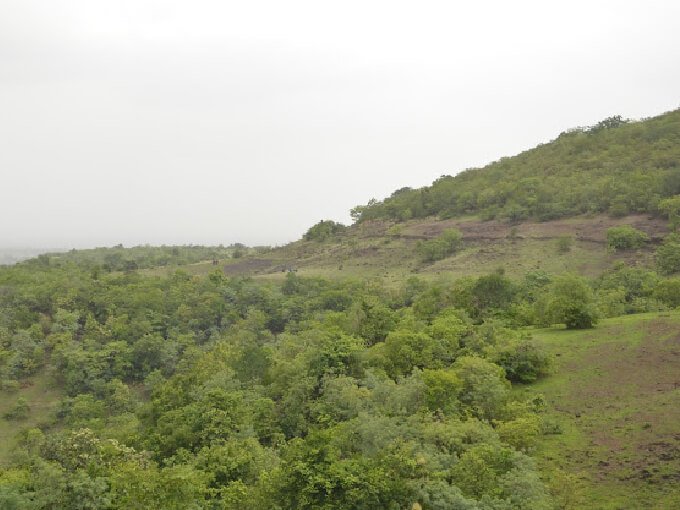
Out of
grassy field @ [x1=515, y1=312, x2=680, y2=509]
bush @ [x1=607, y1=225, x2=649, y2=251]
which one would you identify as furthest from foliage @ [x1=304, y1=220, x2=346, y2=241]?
grassy field @ [x1=515, y1=312, x2=680, y2=509]

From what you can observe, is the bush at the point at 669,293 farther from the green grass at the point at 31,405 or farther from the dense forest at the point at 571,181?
the green grass at the point at 31,405

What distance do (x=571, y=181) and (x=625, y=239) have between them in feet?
67.4

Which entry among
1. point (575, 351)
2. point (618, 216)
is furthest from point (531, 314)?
point (618, 216)

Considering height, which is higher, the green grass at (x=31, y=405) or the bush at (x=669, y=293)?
the bush at (x=669, y=293)

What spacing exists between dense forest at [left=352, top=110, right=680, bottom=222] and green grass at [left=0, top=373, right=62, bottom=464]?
189 feet

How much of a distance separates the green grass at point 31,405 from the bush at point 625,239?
186 ft

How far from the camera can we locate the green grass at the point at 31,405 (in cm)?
3781

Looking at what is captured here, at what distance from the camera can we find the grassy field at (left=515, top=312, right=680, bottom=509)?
15.8 metres

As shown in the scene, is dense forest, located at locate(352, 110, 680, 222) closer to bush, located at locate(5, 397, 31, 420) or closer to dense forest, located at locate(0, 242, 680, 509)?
dense forest, located at locate(0, 242, 680, 509)

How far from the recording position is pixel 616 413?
68.8 feet

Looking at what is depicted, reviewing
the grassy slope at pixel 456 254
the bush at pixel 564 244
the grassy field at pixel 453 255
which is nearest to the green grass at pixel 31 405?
the grassy field at pixel 453 255

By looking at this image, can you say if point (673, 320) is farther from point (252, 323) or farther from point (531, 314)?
point (252, 323)

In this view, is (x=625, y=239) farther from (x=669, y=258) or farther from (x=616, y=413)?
(x=616, y=413)

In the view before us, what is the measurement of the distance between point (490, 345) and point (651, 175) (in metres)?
50.3
